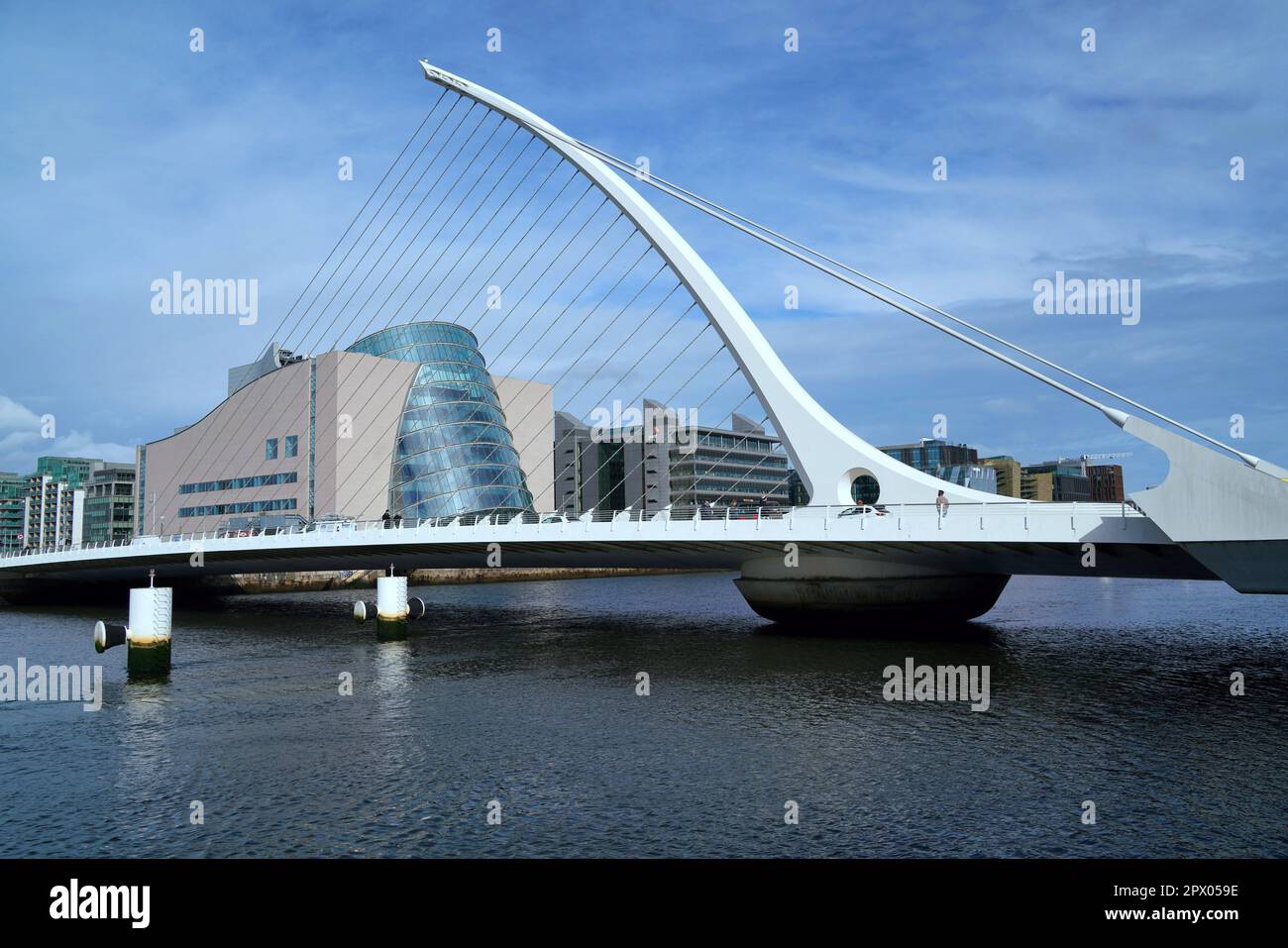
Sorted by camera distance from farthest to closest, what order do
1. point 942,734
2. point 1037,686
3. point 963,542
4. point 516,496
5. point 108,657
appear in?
point 516,496
point 108,657
point 963,542
point 1037,686
point 942,734

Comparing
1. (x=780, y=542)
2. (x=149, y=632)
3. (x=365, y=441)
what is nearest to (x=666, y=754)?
(x=780, y=542)

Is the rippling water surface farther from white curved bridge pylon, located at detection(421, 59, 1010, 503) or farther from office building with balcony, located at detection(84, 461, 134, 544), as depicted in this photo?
office building with balcony, located at detection(84, 461, 134, 544)

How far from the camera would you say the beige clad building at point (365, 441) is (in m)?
88.9

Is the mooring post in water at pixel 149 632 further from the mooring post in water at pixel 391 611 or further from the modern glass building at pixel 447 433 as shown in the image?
the modern glass building at pixel 447 433

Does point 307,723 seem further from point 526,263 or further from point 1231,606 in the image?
point 1231,606

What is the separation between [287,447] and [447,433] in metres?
15.6

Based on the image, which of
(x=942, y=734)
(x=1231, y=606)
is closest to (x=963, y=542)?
(x=942, y=734)

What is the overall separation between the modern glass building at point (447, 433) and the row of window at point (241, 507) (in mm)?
10801

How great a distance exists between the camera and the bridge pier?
35094 mm

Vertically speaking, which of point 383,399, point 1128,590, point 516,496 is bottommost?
point 1128,590

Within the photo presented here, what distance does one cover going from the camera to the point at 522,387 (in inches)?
4439
